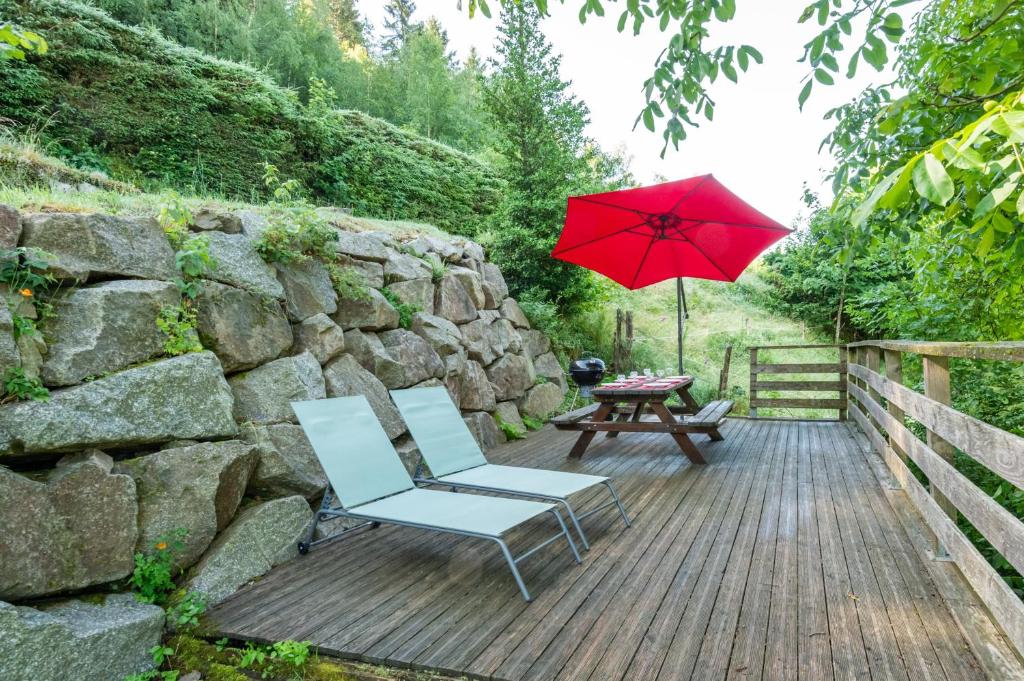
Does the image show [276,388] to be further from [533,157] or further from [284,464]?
[533,157]

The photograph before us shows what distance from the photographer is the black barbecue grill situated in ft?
25.7

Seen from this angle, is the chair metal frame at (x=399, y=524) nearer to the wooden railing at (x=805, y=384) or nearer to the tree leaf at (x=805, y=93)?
the tree leaf at (x=805, y=93)

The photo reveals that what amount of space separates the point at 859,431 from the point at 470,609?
209 inches

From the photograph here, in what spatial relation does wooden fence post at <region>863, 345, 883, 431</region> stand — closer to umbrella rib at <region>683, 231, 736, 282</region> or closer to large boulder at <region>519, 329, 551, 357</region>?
umbrella rib at <region>683, 231, 736, 282</region>

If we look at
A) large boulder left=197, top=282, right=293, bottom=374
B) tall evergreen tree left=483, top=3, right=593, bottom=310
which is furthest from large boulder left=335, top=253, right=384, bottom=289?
tall evergreen tree left=483, top=3, right=593, bottom=310

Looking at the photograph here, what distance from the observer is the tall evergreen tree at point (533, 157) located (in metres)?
8.12

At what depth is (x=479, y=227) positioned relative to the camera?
9172 mm

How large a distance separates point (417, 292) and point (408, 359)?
0.83 m

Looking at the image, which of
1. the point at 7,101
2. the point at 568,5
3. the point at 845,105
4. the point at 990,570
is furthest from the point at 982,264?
the point at 7,101

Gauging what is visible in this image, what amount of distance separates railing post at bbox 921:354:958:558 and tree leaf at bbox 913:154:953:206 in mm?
1982

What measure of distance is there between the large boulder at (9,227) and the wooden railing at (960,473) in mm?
3657

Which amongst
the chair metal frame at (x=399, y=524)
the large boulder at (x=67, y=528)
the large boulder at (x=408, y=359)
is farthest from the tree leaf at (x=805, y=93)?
the large boulder at (x=408, y=359)

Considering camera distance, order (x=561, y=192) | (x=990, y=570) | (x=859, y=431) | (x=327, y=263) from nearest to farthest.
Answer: (x=990, y=570) < (x=327, y=263) < (x=859, y=431) < (x=561, y=192)

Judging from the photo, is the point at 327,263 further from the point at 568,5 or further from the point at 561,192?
the point at 561,192
